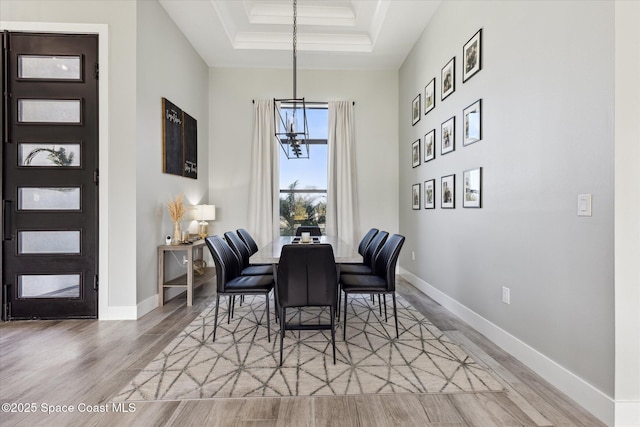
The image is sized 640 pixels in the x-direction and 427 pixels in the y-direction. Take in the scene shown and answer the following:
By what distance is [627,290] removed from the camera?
1.53 metres

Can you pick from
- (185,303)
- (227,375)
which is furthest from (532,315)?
(185,303)

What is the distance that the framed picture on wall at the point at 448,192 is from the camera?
10.7 ft

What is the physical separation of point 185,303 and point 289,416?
246 cm

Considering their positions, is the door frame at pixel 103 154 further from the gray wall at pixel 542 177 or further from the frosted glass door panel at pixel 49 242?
the gray wall at pixel 542 177

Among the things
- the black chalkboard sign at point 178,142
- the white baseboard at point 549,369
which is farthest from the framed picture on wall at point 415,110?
the black chalkboard sign at point 178,142

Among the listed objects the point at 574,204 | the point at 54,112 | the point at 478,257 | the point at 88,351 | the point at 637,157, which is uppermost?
the point at 54,112

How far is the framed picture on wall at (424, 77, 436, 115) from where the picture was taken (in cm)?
378

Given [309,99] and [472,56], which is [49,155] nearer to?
Answer: [309,99]

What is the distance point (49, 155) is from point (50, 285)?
1328 millimetres

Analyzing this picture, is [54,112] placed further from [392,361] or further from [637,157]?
[637,157]

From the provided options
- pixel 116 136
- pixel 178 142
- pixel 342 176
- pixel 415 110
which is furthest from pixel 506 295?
pixel 178 142

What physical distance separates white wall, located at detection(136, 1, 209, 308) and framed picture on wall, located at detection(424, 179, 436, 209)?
333 centimetres

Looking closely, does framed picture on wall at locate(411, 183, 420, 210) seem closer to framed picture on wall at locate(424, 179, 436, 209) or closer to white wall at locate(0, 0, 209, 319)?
framed picture on wall at locate(424, 179, 436, 209)

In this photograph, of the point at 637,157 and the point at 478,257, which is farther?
the point at 478,257
